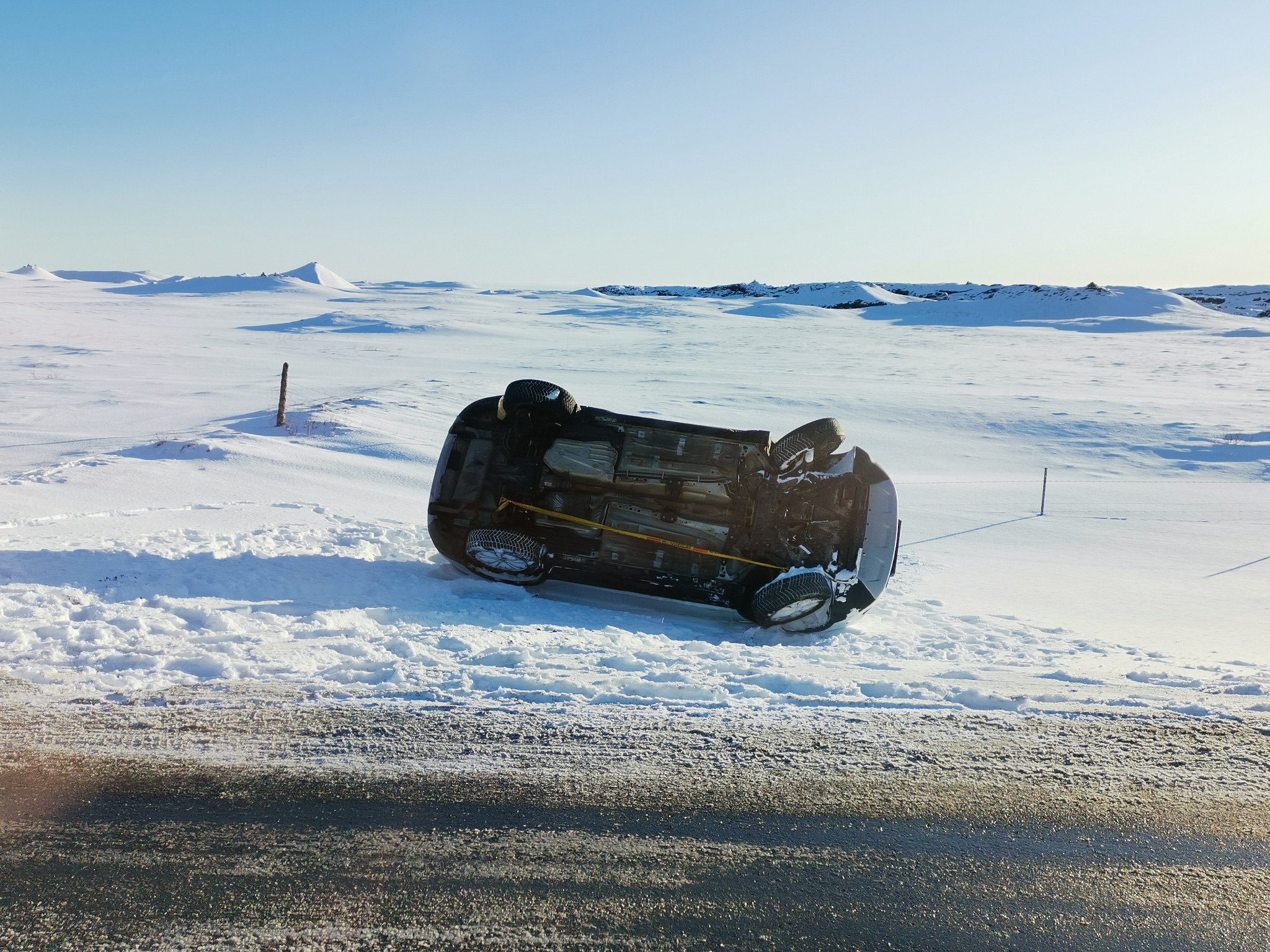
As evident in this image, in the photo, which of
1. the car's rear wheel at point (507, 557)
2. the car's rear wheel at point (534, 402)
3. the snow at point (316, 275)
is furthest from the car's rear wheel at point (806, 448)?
the snow at point (316, 275)

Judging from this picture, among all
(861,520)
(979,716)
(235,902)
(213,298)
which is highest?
(213,298)

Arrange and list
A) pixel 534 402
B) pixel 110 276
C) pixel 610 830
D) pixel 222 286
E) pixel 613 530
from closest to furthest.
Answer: pixel 610 830
pixel 613 530
pixel 534 402
pixel 222 286
pixel 110 276

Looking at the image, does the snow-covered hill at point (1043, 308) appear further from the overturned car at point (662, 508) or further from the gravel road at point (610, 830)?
the gravel road at point (610, 830)

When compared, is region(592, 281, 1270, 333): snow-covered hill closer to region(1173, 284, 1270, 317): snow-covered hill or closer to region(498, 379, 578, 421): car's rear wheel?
region(1173, 284, 1270, 317): snow-covered hill

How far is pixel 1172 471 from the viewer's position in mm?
16125

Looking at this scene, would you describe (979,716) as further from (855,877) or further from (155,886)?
(155,886)

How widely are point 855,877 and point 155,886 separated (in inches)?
98.4

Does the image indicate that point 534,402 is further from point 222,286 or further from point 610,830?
point 222,286

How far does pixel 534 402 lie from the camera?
23.7 feet

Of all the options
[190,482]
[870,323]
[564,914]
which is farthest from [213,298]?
[564,914]

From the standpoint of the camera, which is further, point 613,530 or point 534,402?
point 534,402

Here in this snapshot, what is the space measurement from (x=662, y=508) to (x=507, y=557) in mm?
1440

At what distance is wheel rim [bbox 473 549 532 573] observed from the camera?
6.51 metres

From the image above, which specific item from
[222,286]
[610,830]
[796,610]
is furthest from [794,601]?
[222,286]
